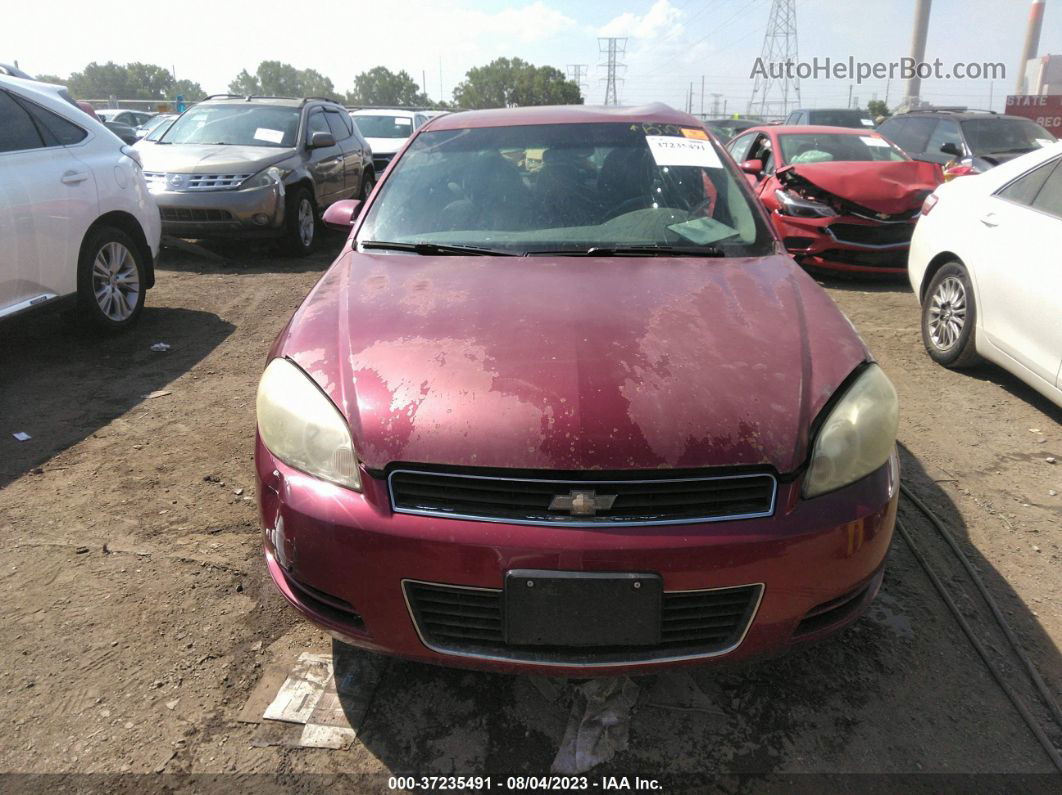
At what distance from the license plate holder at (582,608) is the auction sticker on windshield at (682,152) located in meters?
2.01

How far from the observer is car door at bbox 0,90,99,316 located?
424 cm

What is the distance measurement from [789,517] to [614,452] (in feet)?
1.42

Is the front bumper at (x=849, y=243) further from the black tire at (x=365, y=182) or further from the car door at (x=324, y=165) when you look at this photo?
the black tire at (x=365, y=182)

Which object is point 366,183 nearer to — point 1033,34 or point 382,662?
point 382,662

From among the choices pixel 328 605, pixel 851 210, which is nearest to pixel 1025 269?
pixel 851 210

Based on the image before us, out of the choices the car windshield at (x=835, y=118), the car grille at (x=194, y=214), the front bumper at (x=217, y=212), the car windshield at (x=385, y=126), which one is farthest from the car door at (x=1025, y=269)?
the car windshield at (x=835, y=118)

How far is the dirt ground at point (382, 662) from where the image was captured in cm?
195

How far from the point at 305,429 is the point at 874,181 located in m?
6.66

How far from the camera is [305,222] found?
867 cm

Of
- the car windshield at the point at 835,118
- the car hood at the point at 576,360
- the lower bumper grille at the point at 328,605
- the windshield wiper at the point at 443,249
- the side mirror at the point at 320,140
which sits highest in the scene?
the car windshield at the point at 835,118

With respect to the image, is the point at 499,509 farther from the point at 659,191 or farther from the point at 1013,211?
the point at 1013,211

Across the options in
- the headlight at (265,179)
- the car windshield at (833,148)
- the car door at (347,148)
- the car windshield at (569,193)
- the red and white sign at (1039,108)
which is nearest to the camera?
the car windshield at (569,193)

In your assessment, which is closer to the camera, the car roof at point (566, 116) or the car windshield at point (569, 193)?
the car windshield at point (569, 193)

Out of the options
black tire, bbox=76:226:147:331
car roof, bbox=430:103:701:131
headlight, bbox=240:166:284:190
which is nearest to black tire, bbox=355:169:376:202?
headlight, bbox=240:166:284:190
